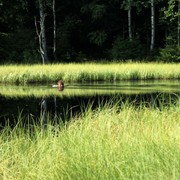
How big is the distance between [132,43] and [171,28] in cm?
461

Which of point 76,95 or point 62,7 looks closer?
point 76,95

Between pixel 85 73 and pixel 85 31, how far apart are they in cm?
1421

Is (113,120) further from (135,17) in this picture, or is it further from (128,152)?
(135,17)

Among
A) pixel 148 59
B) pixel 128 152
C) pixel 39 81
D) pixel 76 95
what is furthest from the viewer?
pixel 148 59

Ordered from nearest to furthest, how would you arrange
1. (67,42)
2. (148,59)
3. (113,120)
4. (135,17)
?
(113,120)
(148,59)
(67,42)
(135,17)

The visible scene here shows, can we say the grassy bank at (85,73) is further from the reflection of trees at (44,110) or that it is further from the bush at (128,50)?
the bush at (128,50)

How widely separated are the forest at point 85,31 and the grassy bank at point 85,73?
6461 millimetres

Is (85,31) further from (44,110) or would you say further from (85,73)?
(44,110)

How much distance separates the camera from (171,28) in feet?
101

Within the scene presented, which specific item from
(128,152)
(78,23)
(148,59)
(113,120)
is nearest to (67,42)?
(78,23)

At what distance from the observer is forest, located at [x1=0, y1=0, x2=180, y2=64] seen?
88.7 feet

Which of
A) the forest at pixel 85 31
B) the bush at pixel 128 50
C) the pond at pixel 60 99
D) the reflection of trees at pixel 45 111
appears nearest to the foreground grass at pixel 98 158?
the reflection of trees at pixel 45 111

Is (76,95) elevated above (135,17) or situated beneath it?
situated beneath

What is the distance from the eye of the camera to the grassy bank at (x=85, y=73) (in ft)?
56.2
